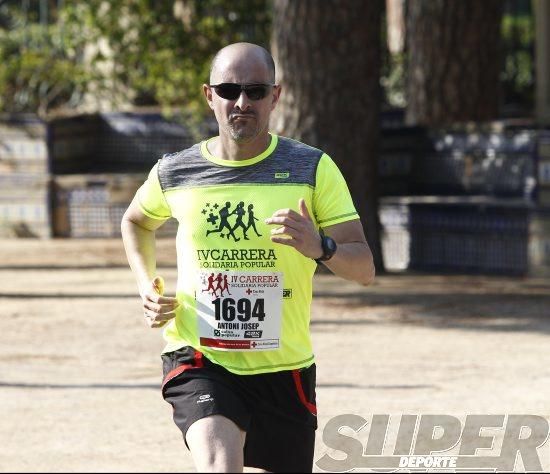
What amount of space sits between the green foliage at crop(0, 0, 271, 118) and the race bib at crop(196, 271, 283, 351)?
505 inches

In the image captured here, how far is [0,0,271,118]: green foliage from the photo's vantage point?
18.3 meters

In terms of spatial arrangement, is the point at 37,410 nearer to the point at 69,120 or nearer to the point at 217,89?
the point at 217,89

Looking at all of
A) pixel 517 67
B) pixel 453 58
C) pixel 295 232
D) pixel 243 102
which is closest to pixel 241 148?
pixel 243 102

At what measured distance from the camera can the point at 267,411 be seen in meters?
5.18

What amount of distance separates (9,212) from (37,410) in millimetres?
9265

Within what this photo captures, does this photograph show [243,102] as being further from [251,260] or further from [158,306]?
[158,306]

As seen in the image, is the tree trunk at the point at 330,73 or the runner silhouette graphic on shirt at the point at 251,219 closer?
the runner silhouette graphic on shirt at the point at 251,219

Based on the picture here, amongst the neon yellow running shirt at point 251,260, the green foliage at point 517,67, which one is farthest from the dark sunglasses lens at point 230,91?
the green foliage at point 517,67

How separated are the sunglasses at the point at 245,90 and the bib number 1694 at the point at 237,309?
70 cm

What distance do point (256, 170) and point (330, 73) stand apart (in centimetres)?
880

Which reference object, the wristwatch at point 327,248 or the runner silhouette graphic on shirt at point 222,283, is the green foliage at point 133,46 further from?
the wristwatch at point 327,248

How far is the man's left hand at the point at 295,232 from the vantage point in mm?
4746

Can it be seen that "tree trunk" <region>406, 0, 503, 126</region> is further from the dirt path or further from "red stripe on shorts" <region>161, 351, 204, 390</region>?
"red stripe on shorts" <region>161, 351, 204, 390</region>

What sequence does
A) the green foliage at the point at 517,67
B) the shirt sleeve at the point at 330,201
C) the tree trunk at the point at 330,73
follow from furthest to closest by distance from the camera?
the green foliage at the point at 517,67
the tree trunk at the point at 330,73
the shirt sleeve at the point at 330,201
